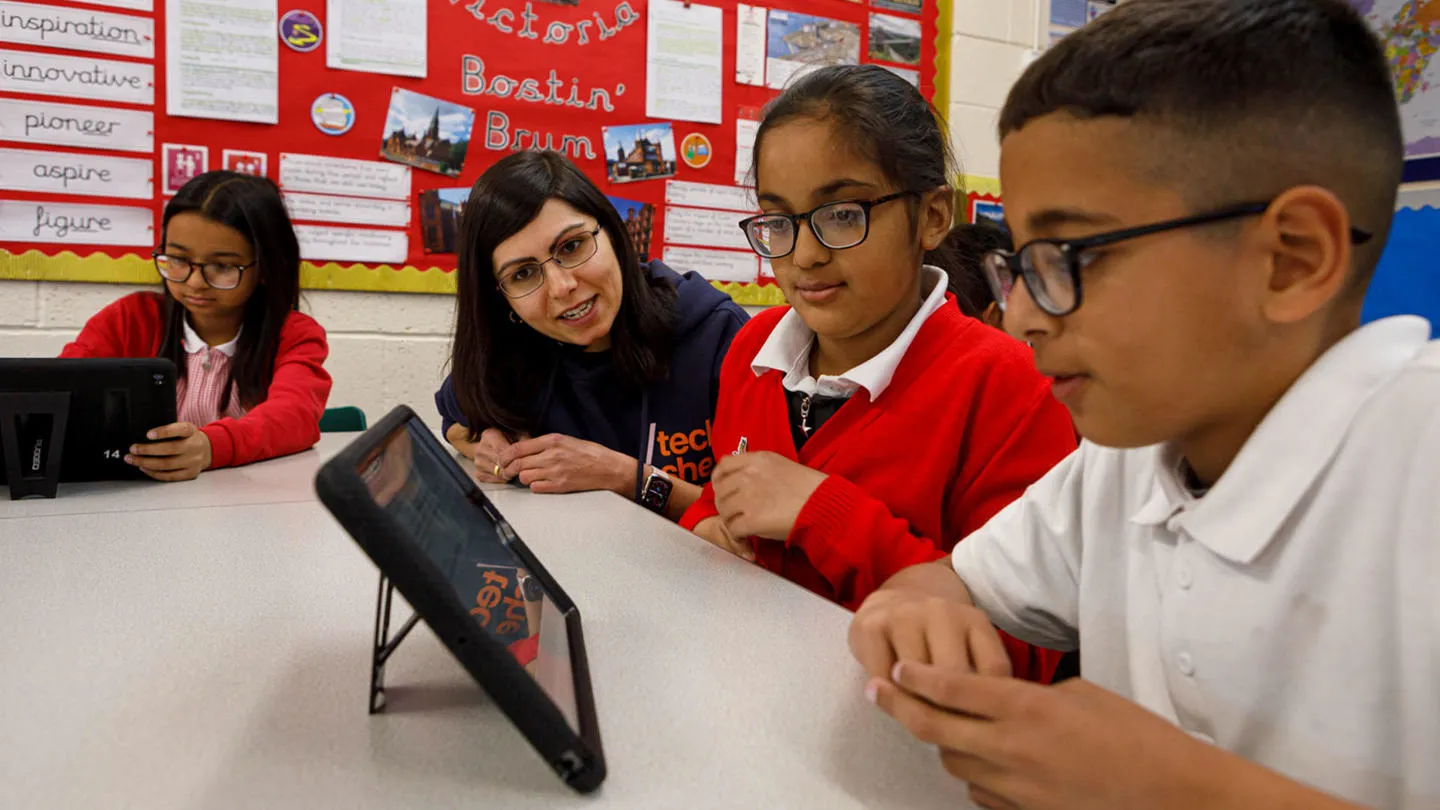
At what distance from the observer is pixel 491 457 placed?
1.47 metres

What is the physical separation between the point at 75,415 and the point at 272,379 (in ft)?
1.59

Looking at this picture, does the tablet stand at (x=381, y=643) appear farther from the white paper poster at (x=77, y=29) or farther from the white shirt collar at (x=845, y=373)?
the white paper poster at (x=77, y=29)

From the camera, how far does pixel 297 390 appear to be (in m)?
1.71

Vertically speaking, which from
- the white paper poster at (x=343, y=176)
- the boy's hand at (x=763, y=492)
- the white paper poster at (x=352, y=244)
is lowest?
the boy's hand at (x=763, y=492)

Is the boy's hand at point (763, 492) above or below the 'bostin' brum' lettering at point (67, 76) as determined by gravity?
below

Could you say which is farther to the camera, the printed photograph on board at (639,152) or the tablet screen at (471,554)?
the printed photograph on board at (639,152)

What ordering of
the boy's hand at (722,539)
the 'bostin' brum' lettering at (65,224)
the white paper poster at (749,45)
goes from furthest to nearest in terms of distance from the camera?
the white paper poster at (749,45) < the 'bostin' brum' lettering at (65,224) < the boy's hand at (722,539)

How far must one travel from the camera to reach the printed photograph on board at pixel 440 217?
220 cm

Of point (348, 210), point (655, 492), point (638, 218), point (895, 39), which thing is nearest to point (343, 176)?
point (348, 210)

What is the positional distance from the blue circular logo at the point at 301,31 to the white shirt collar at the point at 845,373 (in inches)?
60.7

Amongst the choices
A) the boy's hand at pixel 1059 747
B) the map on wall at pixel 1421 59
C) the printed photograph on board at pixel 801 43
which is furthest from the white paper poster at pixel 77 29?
the map on wall at pixel 1421 59

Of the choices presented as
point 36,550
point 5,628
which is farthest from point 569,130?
point 5,628

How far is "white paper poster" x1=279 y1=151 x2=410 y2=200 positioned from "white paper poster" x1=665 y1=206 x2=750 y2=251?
0.67m

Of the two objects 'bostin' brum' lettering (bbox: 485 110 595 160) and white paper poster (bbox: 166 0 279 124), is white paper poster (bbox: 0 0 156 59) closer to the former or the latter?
white paper poster (bbox: 166 0 279 124)
